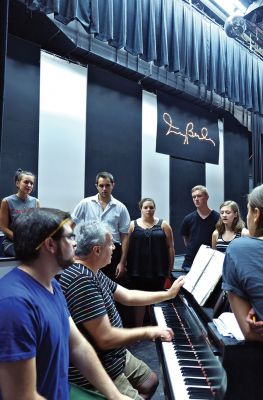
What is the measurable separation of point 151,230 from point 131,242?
24 centimetres

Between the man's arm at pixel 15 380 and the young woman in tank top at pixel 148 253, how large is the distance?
2.49 meters

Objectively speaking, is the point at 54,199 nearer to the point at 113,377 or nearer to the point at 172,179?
the point at 172,179

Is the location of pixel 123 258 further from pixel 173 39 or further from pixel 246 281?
pixel 173 39

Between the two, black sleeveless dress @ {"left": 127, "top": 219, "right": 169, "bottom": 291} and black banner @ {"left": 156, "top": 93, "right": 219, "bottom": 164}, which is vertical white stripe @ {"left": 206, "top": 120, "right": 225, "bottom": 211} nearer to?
black banner @ {"left": 156, "top": 93, "right": 219, "bottom": 164}

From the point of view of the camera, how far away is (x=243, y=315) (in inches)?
A: 45.1

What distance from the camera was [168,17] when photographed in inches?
178

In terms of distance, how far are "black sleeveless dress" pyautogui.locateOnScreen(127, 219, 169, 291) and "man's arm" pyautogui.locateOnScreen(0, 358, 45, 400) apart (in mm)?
2494

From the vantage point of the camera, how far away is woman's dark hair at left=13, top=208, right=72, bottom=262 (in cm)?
106

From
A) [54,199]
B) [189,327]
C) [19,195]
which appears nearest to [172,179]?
[54,199]

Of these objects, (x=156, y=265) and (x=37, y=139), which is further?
(x=37, y=139)

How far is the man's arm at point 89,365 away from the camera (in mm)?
1254

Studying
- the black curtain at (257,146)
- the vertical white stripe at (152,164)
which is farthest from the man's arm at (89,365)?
the black curtain at (257,146)

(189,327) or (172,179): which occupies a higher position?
(172,179)

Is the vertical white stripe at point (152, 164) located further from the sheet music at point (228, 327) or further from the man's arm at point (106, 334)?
the sheet music at point (228, 327)
